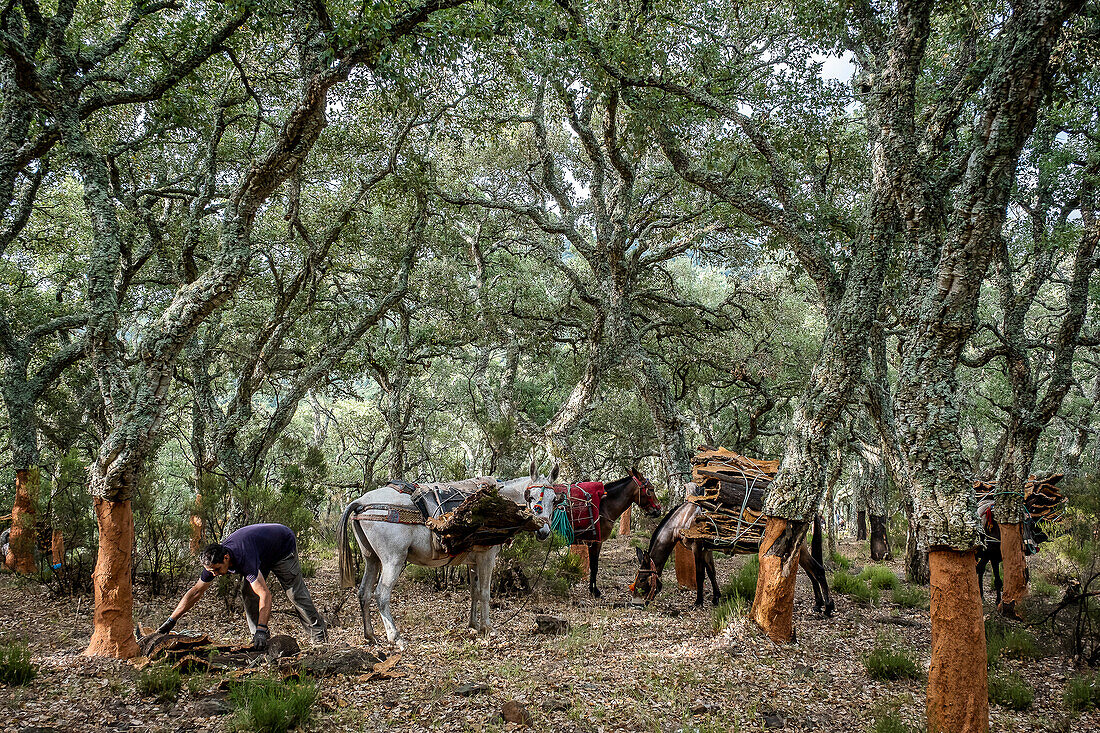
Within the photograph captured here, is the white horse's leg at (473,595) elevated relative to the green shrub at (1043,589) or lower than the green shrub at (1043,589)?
elevated

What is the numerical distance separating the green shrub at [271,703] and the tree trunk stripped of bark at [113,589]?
6.61 ft

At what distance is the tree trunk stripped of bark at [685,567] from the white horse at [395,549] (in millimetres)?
3578

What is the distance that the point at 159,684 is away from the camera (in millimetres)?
4773

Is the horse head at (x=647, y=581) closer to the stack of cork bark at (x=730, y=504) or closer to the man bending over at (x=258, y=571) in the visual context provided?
the stack of cork bark at (x=730, y=504)

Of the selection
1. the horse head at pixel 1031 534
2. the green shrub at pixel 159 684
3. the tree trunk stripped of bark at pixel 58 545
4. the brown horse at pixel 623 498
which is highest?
the brown horse at pixel 623 498

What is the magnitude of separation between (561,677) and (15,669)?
16.0 ft

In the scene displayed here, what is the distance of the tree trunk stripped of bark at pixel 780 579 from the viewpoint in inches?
263

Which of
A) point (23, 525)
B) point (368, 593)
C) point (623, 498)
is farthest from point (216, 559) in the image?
point (23, 525)

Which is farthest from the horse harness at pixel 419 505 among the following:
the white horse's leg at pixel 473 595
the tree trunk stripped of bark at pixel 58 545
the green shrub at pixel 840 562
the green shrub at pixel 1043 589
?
the green shrub at pixel 1043 589

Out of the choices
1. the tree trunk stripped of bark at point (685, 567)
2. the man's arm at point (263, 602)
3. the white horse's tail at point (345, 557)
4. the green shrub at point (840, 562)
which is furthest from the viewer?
the green shrub at point (840, 562)

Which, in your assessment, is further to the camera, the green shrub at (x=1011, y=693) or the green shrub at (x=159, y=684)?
the green shrub at (x=1011, y=693)

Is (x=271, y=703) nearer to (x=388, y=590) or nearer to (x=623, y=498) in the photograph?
(x=388, y=590)

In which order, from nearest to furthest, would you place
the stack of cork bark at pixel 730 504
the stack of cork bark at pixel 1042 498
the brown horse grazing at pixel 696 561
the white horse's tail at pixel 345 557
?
the white horse's tail at pixel 345 557 → the stack of cork bark at pixel 730 504 → the brown horse grazing at pixel 696 561 → the stack of cork bark at pixel 1042 498

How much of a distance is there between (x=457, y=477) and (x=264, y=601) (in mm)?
4219
